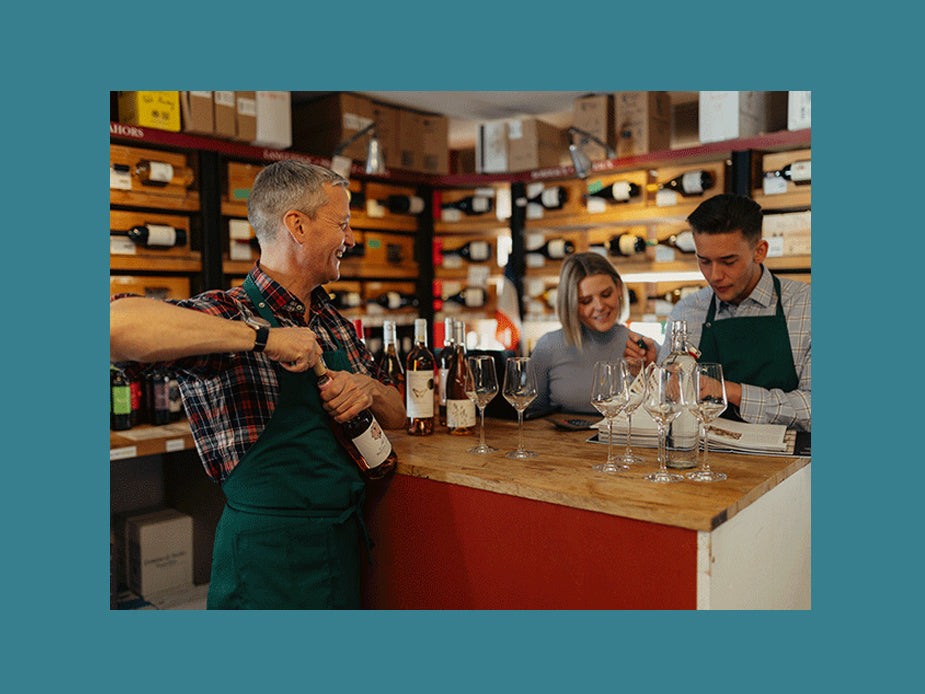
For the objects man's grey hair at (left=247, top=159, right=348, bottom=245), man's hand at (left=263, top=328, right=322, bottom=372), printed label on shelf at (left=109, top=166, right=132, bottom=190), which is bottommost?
man's hand at (left=263, top=328, right=322, bottom=372)

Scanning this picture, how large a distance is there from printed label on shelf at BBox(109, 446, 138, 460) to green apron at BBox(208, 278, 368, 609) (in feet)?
4.96

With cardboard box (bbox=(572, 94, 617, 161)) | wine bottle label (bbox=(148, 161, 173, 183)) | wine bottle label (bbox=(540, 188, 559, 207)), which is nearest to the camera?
wine bottle label (bbox=(148, 161, 173, 183))

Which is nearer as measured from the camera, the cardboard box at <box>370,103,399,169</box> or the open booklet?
the open booklet

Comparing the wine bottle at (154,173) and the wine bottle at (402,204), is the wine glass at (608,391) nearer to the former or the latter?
the wine bottle at (154,173)

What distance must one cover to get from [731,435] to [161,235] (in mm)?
2909

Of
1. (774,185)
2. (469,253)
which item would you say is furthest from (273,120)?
(774,185)

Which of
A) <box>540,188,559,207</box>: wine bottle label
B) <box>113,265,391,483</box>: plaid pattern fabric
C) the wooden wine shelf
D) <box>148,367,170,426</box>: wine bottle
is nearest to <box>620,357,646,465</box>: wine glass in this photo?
<box>113,265,391,483</box>: plaid pattern fabric

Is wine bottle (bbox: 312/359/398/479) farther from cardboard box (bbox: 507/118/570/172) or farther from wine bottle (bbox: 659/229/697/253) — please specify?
cardboard box (bbox: 507/118/570/172)

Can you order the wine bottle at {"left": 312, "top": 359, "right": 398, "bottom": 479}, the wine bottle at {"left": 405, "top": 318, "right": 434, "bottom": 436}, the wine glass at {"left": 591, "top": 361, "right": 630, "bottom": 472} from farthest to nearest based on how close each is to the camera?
1. the wine bottle at {"left": 405, "top": 318, "right": 434, "bottom": 436}
2. the wine bottle at {"left": 312, "top": 359, "right": 398, "bottom": 479}
3. the wine glass at {"left": 591, "top": 361, "right": 630, "bottom": 472}

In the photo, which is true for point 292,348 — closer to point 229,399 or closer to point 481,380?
point 229,399

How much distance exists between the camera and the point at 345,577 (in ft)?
5.75

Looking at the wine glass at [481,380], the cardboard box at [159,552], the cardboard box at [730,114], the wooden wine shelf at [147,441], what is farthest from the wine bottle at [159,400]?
the cardboard box at [730,114]

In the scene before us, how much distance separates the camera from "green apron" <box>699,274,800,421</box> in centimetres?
214

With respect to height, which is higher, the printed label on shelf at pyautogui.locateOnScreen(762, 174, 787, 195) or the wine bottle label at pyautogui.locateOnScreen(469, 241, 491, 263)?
the printed label on shelf at pyautogui.locateOnScreen(762, 174, 787, 195)
